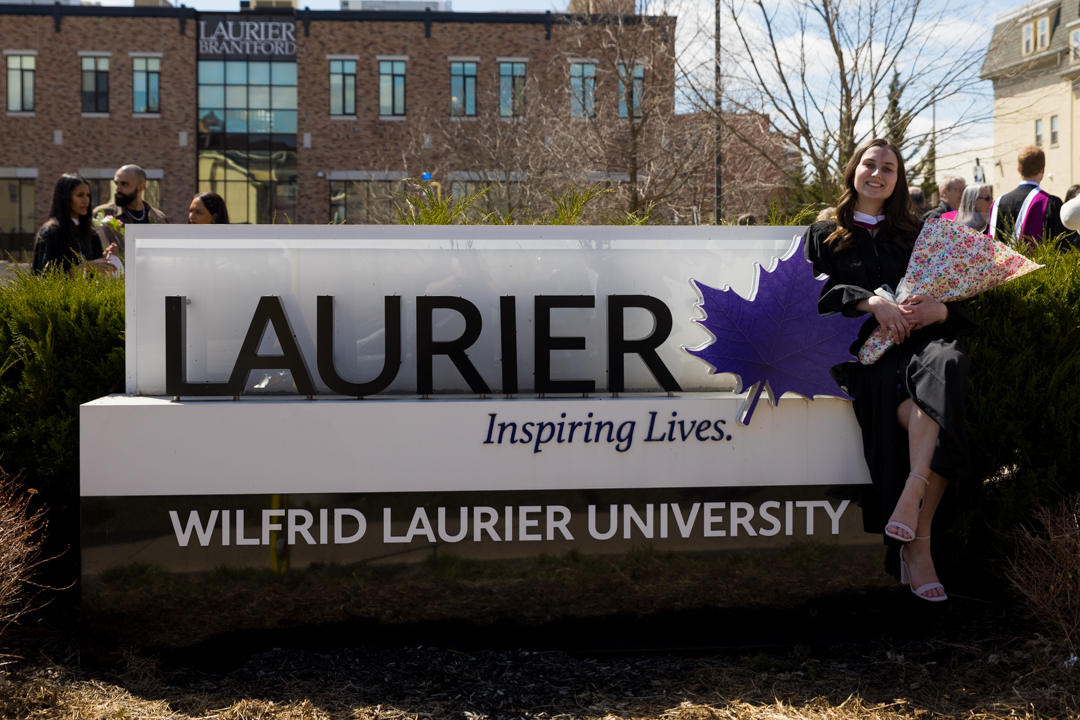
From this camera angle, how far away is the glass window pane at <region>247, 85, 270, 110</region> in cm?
3606

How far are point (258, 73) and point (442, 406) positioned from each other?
36.0m

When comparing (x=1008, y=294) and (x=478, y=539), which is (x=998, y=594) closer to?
(x=1008, y=294)

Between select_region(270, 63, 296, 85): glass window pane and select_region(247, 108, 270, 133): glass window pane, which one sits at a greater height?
select_region(270, 63, 296, 85): glass window pane

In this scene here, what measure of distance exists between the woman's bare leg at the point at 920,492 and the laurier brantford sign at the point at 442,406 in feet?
0.83

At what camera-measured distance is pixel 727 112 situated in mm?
12805

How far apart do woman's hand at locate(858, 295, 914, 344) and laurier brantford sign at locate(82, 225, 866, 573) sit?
1.14 ft

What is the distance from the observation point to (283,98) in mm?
36156

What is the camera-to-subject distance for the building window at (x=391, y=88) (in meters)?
35.6

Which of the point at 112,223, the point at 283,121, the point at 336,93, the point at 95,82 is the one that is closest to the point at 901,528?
the point at 112,223

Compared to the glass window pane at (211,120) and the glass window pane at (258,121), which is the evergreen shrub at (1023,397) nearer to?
the glass window pane at (258,121)

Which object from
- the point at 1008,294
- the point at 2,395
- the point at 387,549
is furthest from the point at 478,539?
the point at 1008,294

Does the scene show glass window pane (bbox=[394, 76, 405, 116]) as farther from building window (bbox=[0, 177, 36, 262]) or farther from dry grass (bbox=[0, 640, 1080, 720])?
dry grass (bbox=[0, 640, 1080, 720])

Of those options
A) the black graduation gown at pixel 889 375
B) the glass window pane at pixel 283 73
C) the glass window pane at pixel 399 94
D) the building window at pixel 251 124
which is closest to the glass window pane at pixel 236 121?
the building window at pixel 251 124

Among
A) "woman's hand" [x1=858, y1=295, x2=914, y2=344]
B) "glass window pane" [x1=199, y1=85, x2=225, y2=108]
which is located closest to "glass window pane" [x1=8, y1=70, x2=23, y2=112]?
"glass window pane" [x1=199, y1=85, x2=225, y2=108]
